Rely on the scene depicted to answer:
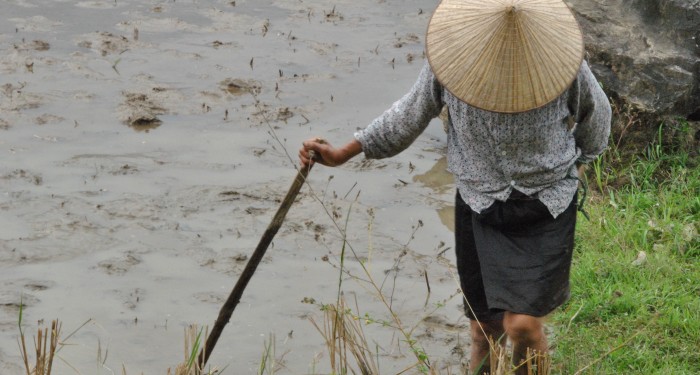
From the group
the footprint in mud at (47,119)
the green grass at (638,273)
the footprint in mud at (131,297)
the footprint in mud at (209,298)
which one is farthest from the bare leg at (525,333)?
the footprint in mud at (47,119)

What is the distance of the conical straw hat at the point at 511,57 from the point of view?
3.30 metres

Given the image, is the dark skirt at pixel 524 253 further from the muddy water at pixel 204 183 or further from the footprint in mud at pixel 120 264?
the footprint in mud at pixel 120 264

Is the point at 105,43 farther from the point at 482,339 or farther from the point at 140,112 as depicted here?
the point at 482,339

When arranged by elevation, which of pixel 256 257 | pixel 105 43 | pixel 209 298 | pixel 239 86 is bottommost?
pixel 209 298

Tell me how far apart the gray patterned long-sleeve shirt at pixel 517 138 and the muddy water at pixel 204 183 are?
0.68 m

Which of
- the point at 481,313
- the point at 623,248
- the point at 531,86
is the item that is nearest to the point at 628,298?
the point at 623,248

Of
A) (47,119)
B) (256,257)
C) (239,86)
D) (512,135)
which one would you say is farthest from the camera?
(239,86)

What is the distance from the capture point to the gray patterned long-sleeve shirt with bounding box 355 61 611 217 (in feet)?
11.2

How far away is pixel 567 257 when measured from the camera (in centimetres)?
363

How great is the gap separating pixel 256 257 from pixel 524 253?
94 cm

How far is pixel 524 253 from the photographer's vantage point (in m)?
3.58

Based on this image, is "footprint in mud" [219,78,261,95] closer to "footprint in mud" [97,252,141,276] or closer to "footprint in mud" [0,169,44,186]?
"footprint in mud" [0,169,44,186]

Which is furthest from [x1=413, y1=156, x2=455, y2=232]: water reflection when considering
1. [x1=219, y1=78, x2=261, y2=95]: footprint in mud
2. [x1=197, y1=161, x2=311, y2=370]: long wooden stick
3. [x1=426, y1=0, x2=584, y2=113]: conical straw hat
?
[x1=426, y1=0, x2=584, y2=113]: conical straw hat

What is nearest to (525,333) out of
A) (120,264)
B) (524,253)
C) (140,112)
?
(524,253)
